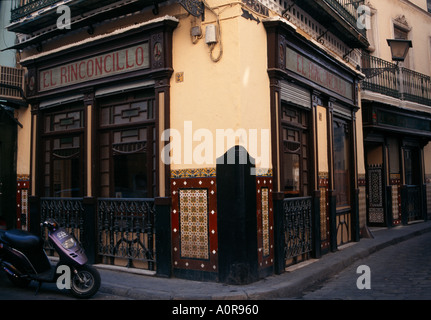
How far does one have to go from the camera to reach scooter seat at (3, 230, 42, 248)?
254 inches

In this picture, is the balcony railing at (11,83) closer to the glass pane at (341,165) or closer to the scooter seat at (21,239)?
the scooter seat at (21,239)

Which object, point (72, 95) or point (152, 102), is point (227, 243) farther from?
point (72, 95)

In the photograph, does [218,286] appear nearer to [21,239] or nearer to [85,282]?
[85,282]

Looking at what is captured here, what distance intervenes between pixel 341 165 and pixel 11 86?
8.09m

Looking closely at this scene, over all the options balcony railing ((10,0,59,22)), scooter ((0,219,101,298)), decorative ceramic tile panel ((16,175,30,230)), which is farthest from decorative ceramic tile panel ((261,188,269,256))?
balcony railing ((10,0,59,22))

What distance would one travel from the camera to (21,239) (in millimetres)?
6484

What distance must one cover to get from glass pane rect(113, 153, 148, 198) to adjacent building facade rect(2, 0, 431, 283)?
26 millimetres

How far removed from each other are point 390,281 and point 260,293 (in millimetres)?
2568

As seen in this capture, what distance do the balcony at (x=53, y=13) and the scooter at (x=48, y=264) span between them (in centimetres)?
399

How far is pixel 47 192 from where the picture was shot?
31.2 feet

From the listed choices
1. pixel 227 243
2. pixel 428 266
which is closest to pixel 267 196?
pixel 227 243

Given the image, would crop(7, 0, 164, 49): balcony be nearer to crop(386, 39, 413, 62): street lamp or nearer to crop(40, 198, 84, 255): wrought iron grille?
crop(40, 198, 84, 255): wrought iron grille

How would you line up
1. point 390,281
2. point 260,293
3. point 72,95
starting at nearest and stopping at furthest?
point 260,293 → point 390,281 → point 72,95

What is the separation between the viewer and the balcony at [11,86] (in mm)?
9617
